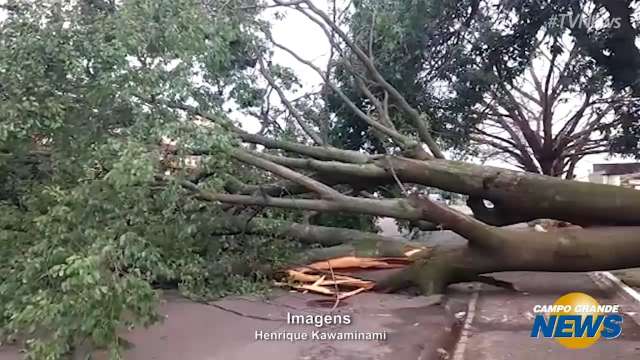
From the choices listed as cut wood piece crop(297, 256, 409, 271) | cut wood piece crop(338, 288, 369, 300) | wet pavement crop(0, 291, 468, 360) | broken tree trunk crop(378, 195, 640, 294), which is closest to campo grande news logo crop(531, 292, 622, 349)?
broken tree trunk crop(378, 195, 640, 294)

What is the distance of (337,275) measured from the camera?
346 inches

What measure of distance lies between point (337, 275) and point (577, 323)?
3.52 m

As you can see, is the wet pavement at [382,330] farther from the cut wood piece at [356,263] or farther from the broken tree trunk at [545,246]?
the cut wood piece at [356,263]

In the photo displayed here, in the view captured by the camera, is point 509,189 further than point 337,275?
No

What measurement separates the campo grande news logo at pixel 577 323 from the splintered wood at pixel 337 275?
2.30m

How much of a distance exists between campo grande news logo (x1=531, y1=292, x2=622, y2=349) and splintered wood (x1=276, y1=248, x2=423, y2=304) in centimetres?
230

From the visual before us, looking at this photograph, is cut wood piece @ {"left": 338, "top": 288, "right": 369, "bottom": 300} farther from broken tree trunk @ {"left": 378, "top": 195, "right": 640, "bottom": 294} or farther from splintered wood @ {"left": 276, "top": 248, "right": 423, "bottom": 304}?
broken tree trunk @ {"left": 378, "top": 195, "right": 640, "bottom": 294}

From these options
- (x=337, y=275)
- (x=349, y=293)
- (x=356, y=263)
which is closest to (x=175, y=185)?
(x=349, y=293)

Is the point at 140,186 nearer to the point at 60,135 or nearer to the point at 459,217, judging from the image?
the point at 60,135

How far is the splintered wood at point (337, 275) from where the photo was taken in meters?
8.34

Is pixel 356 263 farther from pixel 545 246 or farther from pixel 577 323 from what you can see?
pixel 577 323

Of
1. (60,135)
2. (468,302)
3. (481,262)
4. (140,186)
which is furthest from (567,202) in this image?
(60,135)

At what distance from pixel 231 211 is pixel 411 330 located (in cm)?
306

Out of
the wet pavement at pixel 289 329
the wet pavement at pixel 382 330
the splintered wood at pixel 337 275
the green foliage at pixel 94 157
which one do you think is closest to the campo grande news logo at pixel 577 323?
the wet pavement at pixel 382 330
